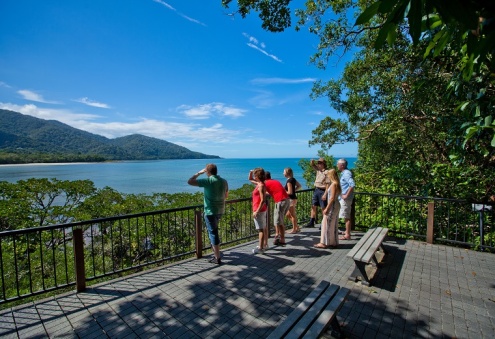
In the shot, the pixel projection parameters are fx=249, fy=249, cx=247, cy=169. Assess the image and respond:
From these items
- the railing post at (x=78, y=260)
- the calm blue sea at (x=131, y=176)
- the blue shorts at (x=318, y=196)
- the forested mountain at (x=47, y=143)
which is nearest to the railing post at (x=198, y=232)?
the railing post at (x=78, y=260)

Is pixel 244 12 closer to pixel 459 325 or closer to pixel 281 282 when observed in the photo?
pixel 281 282

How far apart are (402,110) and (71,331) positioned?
1007cm

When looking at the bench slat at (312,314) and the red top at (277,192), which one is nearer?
the bench slat at (312,314)

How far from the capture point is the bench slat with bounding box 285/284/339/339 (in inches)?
88.5

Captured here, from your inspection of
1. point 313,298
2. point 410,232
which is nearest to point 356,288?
point 313,298

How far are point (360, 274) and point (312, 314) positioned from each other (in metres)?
2.04

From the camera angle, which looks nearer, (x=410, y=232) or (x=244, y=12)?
(x=244, y=12)

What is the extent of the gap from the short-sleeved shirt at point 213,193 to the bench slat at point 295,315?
2.45m

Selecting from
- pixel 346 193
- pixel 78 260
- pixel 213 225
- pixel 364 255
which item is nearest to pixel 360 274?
pixel 364 255

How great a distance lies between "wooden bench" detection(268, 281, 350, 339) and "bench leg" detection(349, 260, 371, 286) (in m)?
1.17

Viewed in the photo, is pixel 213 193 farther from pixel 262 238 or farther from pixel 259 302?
pixel 259 302

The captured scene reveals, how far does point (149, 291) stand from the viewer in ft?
13.1

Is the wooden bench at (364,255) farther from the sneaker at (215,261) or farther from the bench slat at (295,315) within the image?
the sneaker at (215,261)

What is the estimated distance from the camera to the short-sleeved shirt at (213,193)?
15.8ft
